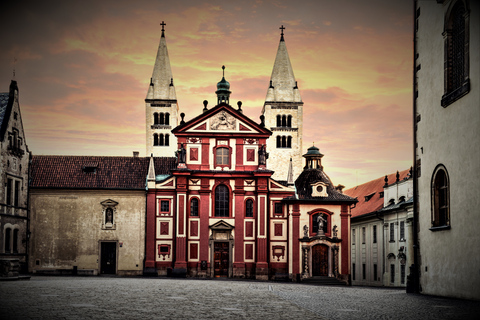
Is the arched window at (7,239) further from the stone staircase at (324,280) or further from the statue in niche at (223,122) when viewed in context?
the stone staircase at (324,280)

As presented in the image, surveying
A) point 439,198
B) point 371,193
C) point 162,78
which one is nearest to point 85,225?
point 371,193

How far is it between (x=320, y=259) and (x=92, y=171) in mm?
21593

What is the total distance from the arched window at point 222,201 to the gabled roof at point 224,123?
4993 mm

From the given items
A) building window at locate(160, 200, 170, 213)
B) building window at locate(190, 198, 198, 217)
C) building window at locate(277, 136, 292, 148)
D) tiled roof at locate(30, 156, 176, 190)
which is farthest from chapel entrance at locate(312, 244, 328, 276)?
building window at locate(277, 136, 292, 148)

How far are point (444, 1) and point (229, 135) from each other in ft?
104

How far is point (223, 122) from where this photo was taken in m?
53.2

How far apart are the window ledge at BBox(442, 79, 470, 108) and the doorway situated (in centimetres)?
3643

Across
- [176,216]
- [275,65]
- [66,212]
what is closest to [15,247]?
[66,212]

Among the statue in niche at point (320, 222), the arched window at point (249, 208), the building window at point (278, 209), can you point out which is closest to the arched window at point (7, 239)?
the arched window at point (249, 208)

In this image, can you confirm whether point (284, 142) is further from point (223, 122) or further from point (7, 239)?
point (7, 239)

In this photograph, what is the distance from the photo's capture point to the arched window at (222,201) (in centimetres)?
5253

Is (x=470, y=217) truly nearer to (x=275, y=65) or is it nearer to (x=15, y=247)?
(x=15, y=247)

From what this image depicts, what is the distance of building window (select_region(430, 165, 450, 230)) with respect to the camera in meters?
22.5

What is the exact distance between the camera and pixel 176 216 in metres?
51.8
